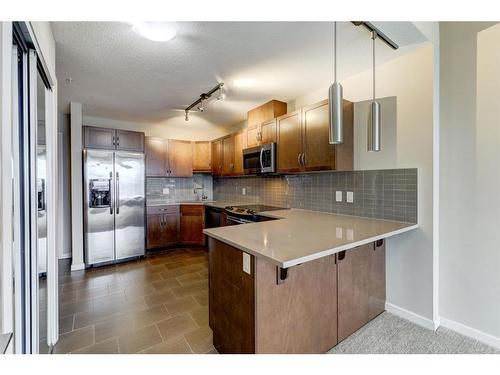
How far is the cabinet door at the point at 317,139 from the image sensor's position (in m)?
2.49

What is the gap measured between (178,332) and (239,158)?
264cm

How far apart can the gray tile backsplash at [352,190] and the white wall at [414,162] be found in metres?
0.10

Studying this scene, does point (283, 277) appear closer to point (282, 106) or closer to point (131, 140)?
point (282, 106)

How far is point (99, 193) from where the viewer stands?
3.70 meters

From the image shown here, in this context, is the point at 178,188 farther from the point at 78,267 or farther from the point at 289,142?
the point at 289,142

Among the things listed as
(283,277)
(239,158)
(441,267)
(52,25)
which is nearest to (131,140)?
(239,158)

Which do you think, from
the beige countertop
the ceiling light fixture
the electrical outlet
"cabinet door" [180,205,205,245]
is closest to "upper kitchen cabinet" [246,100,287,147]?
the ceiling light fixture

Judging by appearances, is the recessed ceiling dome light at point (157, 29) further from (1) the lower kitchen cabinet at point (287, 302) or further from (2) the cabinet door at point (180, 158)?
(2) the cabinet door at point (180, 158)

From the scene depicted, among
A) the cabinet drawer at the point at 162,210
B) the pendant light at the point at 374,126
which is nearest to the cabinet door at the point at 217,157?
the cabinet drawer at the point at 162,210

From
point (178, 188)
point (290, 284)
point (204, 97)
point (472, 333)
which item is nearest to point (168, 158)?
point (178, 188)

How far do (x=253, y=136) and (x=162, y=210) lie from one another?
7.39 feet

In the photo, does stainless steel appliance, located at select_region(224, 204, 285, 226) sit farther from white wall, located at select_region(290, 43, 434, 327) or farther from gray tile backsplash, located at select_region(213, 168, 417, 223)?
white wall, located at select_region(290, 43, 434, 327)

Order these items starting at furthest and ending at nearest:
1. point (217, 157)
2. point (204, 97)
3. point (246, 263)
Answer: point (217, 157) < point (204, 97) < point (246, 263)
